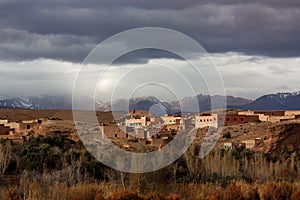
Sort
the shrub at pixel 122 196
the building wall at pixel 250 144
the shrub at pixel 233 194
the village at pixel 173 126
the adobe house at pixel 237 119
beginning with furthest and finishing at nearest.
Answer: the adobe house at pixel 237 119
the village at pixel 173 126
the building wall at pixel 250 144
the shrub at pixel 233 194
the shrub at pixel 122 196

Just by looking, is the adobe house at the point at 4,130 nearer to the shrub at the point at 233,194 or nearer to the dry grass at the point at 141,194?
the dry grass at the point at 141,194

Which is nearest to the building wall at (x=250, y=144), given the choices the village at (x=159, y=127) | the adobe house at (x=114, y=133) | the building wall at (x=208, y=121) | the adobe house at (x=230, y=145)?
the village at (x=159, y=127)

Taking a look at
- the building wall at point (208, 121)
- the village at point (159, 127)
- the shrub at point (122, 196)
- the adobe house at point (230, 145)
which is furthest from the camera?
the building wall at point (208, 121)

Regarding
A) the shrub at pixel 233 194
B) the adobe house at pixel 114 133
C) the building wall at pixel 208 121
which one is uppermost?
the building wall at pixel 208 121

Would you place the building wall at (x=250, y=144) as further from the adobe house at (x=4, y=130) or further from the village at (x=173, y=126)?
the adobe house at (x=4, y=130)

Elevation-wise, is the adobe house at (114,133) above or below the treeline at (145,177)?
above

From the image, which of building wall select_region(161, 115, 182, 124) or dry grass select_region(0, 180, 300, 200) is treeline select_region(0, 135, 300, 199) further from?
building wall select_region(161, 115, 182, 124)

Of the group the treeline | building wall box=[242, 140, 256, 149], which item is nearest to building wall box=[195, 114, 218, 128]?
building wall box=[242, 140, 256, 149]

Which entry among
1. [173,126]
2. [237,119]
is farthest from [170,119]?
[237,119]

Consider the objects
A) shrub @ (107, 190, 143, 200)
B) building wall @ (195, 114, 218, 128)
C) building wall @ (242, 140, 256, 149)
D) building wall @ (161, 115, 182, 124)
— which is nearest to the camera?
shrub @ (107, 190, 143, 200)

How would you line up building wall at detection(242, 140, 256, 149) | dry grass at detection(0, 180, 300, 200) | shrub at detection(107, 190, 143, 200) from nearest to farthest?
shrub at detection(107, 190, 143, 200), dry grass at detection(0, 180, 300, 200), building wall at detection(242, 140, 256, 149)

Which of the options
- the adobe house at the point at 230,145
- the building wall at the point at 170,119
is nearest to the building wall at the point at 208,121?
the building wall at the point at 170,119

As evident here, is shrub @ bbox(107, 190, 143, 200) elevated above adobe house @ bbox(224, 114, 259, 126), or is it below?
below

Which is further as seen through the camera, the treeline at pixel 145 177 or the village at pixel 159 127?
the village at pixel 159 127
